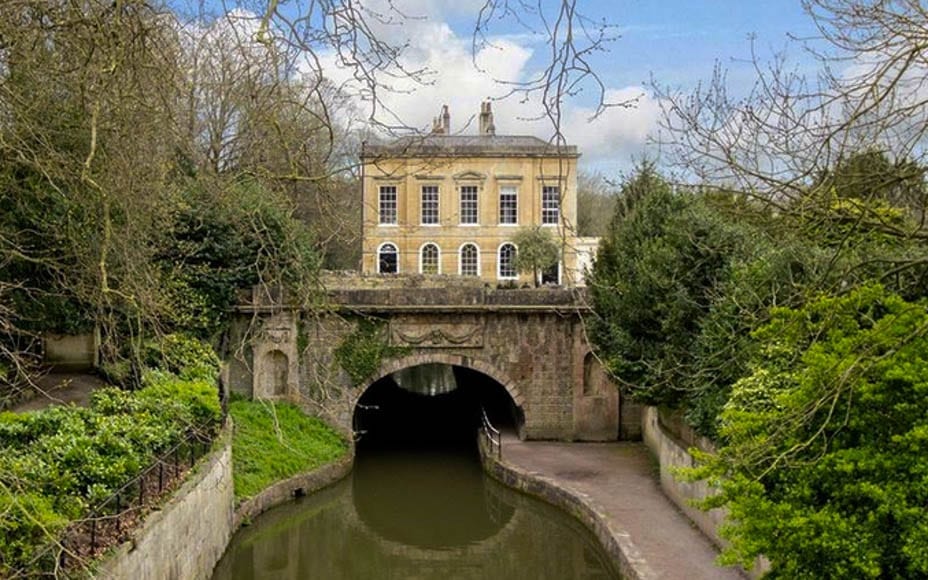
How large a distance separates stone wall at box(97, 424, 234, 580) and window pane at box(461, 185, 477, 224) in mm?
21122

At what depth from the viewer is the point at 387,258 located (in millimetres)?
35375

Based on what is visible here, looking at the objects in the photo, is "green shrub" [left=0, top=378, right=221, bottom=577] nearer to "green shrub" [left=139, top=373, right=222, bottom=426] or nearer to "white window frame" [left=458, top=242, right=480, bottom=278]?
"green shrub" [left=139, top=373, right=222, bottom=426]

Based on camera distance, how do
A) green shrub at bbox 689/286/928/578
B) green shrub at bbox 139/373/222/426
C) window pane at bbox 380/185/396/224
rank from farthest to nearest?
1. window pane at bbox 380/185/396/224
2. green shrub at bbox 139/373/222/426
3. green shrub at bbox 689/286/928/578

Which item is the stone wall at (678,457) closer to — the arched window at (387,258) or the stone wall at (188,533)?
the stone wall at (188,533)

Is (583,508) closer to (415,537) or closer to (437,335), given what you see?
(415,537)

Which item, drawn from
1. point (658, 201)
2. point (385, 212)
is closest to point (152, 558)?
point (658, 201)

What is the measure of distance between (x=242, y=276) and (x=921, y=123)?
15245mm

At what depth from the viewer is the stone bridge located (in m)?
19.6

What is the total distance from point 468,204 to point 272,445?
19.4 metres

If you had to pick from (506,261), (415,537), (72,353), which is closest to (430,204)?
(506,261)

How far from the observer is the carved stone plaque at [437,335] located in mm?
19719

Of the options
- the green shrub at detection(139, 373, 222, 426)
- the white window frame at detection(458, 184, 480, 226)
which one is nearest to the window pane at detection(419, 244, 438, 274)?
the white window frame at detection(458, 184, 480, 226)

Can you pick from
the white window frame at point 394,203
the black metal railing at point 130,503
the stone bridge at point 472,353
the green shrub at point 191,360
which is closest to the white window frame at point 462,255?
the white window frame at point 394,203

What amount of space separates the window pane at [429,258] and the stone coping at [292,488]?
A: 16514mm
